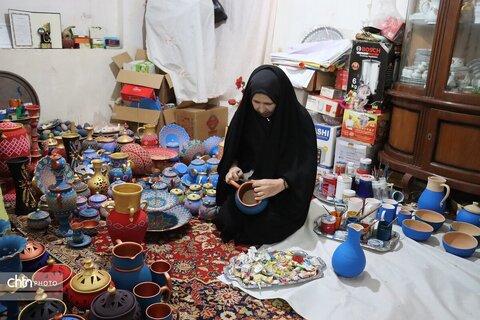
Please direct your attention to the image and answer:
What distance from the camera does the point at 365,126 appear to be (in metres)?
2.94

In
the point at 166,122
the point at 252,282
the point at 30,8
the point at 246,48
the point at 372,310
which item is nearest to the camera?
the point at 372,310

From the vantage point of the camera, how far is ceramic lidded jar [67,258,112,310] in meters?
1.36

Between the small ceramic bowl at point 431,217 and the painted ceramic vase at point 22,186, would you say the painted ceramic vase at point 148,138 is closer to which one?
the painted ceramic vase at point 22,186

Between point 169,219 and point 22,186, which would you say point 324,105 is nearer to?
point 169,219

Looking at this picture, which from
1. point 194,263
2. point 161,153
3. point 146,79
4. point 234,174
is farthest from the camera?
point 146,79

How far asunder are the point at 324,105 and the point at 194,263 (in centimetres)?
176

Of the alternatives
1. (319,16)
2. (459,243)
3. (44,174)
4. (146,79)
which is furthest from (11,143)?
(319,16)

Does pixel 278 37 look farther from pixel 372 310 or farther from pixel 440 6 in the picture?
pixel 372 310

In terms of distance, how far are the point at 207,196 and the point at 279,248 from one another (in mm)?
544

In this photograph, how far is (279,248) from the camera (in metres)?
2.05

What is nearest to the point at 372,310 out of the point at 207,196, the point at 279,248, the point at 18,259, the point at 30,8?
the point at 279,248

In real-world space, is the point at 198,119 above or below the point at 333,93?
below

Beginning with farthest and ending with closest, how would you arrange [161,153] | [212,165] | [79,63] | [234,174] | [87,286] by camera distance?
1. [79,63]
2. [161,153]
3. [212,165]
4. [234,174]
5. [87,286]

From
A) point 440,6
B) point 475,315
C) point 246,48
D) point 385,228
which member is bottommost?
point 475,315
